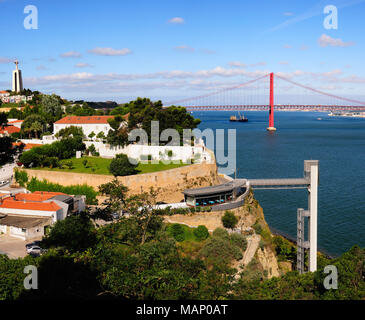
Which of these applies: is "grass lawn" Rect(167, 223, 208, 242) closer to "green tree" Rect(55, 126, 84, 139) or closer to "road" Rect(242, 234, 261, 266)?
"road" Rect(242, 234, 261, 266)

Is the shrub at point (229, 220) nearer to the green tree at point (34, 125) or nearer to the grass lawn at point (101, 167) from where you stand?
the grass lawn at point (101, 167)

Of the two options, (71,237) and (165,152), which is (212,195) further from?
(71,237)

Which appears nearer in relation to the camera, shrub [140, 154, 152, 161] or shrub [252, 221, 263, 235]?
shrub [252, 221, 263, 235]

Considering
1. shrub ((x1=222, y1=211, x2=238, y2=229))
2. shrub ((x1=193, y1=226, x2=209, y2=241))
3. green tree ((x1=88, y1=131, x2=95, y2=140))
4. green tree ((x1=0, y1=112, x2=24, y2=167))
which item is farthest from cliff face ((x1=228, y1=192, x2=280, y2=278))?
green tree ((x1=88, y1=131, x2=95, y2=140))

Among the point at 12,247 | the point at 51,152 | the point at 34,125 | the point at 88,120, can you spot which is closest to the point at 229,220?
the point at 12,247

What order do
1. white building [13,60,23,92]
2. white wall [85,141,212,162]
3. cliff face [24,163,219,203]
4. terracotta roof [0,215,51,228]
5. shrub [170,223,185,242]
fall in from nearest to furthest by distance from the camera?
terracotta roof [0,215,51,228], shrub [170,223,185,242], cliff face [24,163,219,203], white wall [85,141,212,162], white building [13,60,23,92]
